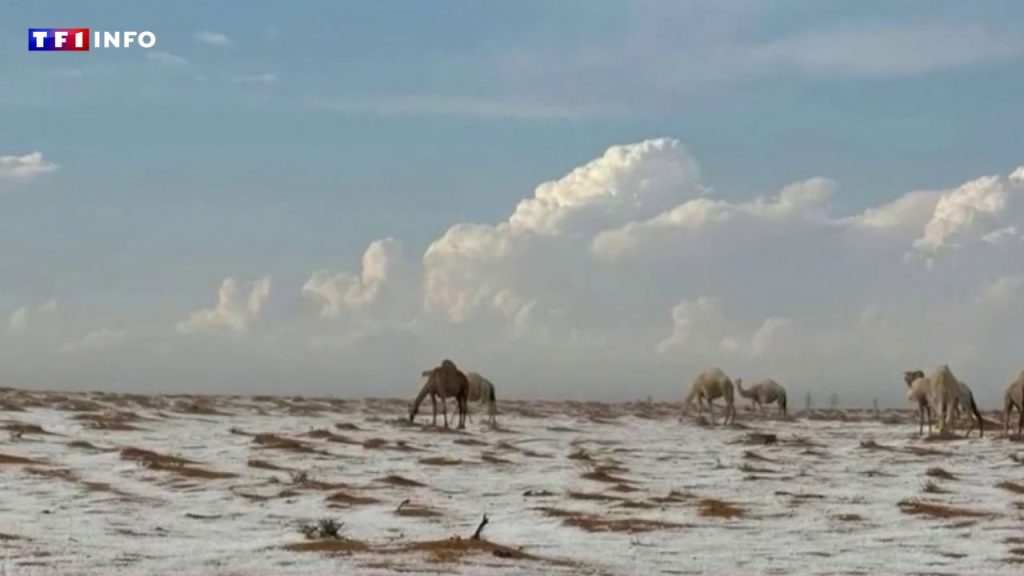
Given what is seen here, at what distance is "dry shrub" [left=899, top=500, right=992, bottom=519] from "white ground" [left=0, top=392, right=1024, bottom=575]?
182mm

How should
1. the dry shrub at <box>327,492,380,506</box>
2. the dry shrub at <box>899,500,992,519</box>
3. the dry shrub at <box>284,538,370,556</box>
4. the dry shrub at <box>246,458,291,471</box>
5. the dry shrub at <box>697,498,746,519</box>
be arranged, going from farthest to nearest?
the dry shrub at <box>246,458,291,471</box> → the dry shrub at <box>327,492,380,506</box> → the dry shrub at <box>697,498,746,519</box> → the dry shrub at <box>899,500,992,519</box> → the dry shrub at <box>284,538,370,556</box>

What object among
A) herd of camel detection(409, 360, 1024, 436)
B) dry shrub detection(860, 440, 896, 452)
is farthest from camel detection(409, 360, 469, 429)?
dry shrub detection(860, 440, 896, 452)

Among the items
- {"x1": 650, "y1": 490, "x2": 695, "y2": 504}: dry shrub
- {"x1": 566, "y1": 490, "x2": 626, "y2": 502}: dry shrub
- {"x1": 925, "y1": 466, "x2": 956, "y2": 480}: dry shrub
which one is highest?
{"x1": 925, "y1": 466, "x2": 956, "y2": 480}: dry shrub

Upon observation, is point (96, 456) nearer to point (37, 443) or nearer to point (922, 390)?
point (37, 443)

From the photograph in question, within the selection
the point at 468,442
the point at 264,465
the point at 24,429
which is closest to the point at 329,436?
the point at 468,442

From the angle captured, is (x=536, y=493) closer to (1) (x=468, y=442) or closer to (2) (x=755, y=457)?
(2) (x=755, y=457)

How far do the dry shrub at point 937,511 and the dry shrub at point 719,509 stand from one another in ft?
6.68

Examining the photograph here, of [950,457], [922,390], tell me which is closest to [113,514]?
[950,457]

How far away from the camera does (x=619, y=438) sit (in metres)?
38.1

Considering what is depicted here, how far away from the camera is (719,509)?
18.6 m

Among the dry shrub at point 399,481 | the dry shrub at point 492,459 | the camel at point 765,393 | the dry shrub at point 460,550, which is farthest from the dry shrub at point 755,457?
the camel at point 765,393

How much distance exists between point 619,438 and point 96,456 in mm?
15789

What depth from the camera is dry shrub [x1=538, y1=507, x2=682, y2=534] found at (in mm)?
16395

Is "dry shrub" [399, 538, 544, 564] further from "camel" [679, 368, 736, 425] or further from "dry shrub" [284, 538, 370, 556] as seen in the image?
"camel" [679, 368, 736, 425]
